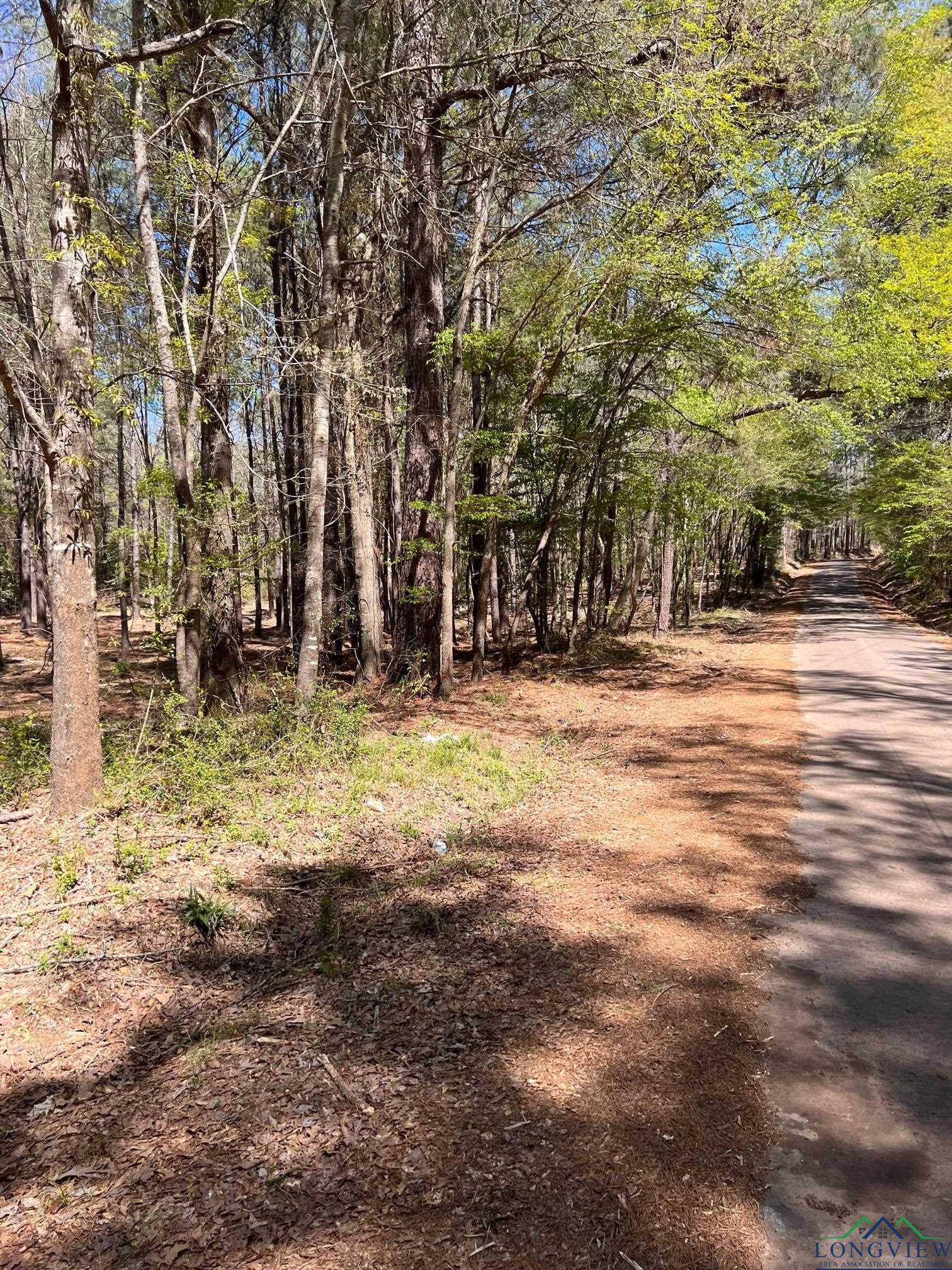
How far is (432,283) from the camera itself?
10.9 m

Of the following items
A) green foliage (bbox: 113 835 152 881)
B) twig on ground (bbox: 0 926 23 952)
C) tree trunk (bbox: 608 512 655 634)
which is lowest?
twig on ground (bbox: 0 926 23 952)

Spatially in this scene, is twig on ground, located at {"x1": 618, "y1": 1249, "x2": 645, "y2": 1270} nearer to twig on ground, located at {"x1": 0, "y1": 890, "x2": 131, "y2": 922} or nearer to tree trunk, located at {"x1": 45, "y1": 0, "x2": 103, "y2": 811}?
twig on ground, located at {"x1": 0, "y1": 890, "x2": 131, "y2": 922}

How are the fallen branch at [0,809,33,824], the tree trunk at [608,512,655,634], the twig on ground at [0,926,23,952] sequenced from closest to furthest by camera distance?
the twig on ground at [0,926,23,952], the fallen branch at [0,809,33,824], the tree trunk at [608,512,655,634]

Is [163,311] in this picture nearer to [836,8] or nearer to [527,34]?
[527,34]

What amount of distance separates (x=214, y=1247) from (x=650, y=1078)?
1750 mm

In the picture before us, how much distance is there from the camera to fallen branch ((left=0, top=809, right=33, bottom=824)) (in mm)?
5379

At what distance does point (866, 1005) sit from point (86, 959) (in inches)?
162

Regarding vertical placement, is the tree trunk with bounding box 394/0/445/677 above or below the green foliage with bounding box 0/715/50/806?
above

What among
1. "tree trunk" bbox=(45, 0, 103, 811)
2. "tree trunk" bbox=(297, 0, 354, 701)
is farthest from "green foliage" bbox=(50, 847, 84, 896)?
"tree trunk" bbox=(297, 0, 354, 701)

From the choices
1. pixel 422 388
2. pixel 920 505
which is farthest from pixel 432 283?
pixel 920 505

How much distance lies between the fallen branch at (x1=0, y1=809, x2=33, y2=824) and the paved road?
17.5 feet

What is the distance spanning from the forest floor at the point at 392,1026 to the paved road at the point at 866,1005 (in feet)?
0.49

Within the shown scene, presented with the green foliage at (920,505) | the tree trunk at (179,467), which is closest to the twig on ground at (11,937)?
the tree trunk at (179,467)

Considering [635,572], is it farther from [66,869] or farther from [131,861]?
[66,869]
